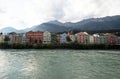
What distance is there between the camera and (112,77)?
2227 cm

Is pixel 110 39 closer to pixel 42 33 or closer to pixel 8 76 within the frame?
pixel 42 33

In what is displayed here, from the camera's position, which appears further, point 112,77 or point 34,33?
point 34,33

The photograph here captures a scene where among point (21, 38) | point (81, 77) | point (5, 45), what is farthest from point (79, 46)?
point (81, 77)

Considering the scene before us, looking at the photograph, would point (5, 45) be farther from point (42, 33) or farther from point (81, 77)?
point (81, 77)

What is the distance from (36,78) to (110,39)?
10134 centimetres

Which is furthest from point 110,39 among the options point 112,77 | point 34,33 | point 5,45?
point 112,77

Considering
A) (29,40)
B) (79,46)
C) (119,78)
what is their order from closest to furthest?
(119,78)
(79,46)
(29,40)

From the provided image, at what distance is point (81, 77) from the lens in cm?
2247

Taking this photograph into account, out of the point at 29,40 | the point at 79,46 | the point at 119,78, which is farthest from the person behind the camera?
the point at 29,40

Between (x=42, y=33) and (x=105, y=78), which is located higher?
(x=42, y=33)

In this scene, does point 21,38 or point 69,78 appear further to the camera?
point 21,38

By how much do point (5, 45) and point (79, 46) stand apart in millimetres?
27324

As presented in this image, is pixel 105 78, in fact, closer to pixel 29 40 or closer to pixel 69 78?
pixel 69 78

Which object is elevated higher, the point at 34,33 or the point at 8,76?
the point at 34,33
